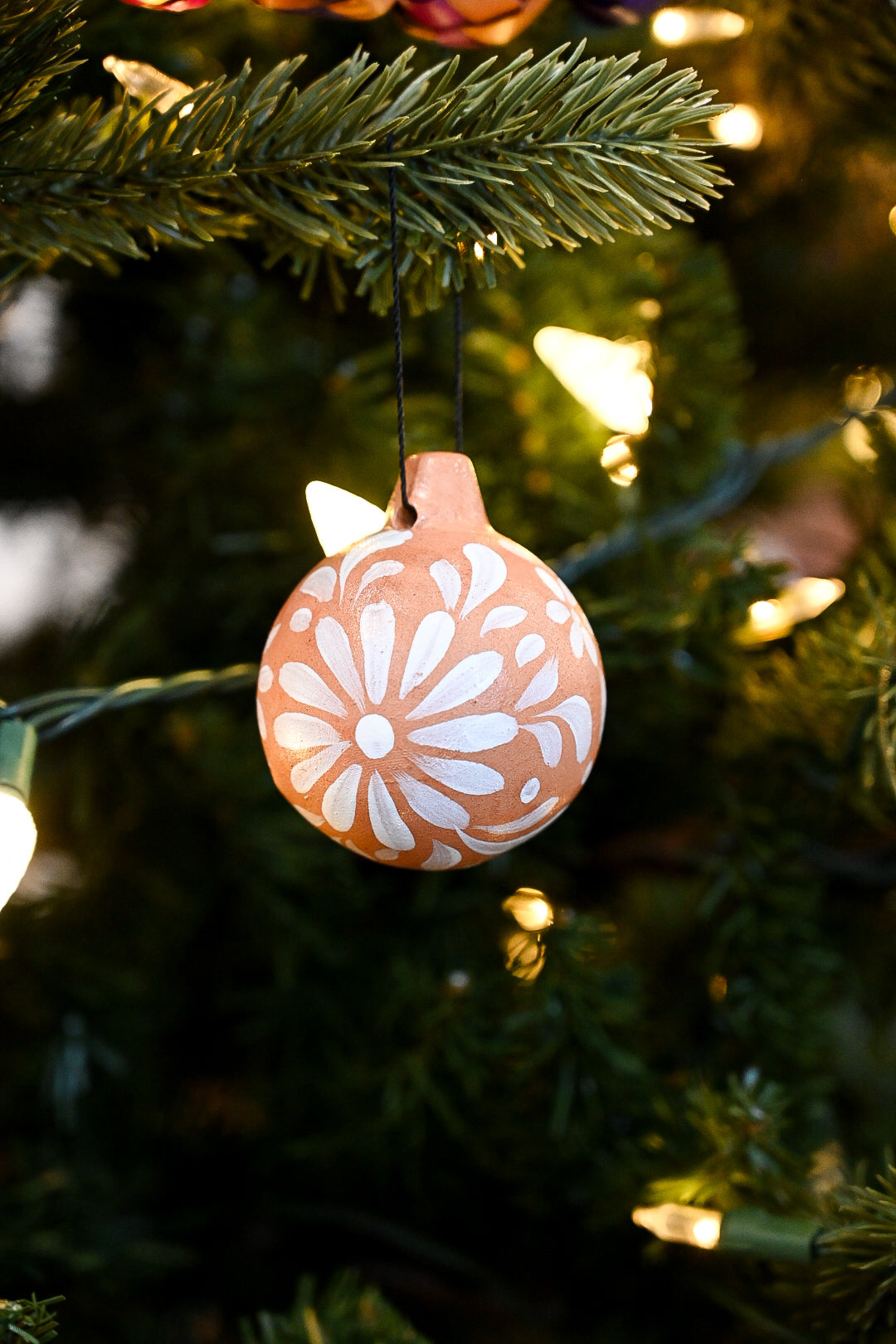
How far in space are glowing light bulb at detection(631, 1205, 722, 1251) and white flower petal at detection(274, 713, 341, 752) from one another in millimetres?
281

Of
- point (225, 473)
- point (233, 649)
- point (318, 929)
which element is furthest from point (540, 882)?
point (225, 473)

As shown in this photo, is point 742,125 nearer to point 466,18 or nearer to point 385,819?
point 466,18

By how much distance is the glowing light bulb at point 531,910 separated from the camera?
0.49 meters

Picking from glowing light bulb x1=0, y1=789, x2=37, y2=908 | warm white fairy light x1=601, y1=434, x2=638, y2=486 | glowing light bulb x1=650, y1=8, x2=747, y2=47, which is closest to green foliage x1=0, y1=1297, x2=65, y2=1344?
glowing light bulb x1=0, y1=789, x2=37, y2=908

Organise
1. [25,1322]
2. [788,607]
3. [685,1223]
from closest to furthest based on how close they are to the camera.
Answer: [25,1322], [685,1223], [788,607]

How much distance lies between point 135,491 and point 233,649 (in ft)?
0.63

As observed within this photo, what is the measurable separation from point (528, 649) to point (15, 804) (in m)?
0.19

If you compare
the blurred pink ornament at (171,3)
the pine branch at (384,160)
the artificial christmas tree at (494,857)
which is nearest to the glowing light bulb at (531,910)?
the artificial christmas tree at (494,857)

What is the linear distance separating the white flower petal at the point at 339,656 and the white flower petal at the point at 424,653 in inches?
0.6

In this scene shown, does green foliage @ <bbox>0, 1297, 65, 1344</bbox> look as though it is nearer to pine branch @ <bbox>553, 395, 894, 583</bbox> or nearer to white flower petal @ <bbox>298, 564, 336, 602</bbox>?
white flower petal @ <bbox>298, 564, 336, 602</bbox>

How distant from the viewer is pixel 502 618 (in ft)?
1.05

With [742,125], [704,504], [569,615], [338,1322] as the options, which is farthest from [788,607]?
[338,1322]

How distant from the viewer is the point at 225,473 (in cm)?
71

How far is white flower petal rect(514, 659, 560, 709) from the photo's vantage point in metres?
0.32
